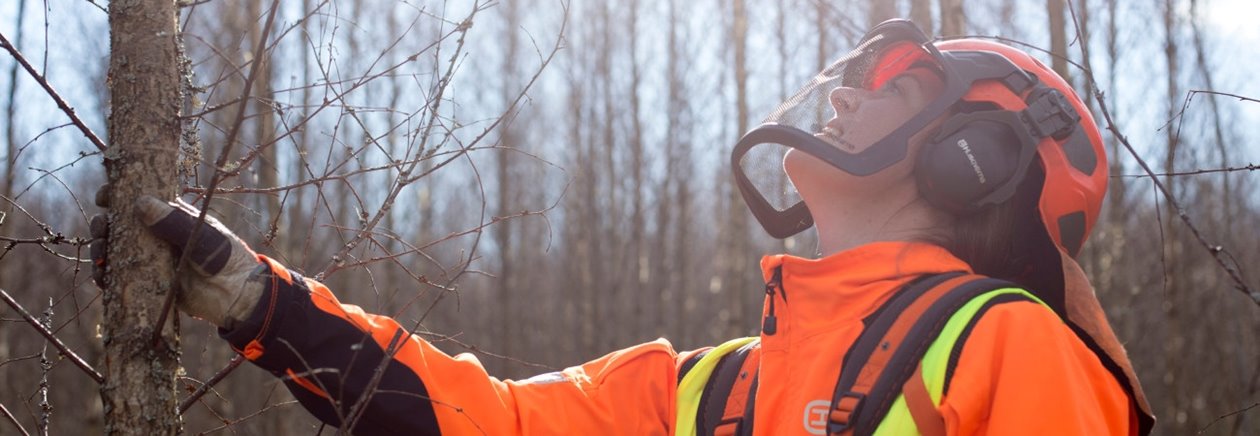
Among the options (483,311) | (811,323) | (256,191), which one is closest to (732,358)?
(811,323)

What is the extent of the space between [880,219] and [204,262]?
1383mm

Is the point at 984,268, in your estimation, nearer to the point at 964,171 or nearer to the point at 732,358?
the point at 964,171

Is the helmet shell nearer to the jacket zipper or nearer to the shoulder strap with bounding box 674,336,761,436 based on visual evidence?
the jacket zipper

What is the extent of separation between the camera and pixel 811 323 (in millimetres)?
2059

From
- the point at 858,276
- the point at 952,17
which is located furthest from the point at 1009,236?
the point at 952,17

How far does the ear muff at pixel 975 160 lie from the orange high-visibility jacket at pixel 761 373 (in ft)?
0.42

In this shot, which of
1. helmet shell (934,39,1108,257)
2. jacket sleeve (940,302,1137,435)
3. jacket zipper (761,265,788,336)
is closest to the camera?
jacket sleeve (940,302,1137,435)

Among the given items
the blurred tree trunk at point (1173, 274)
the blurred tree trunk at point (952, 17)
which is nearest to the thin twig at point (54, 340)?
the blurred tree trunk at point (952, 17)

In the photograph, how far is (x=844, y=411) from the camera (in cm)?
181

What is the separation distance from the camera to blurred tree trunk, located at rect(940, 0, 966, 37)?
4.43 meters

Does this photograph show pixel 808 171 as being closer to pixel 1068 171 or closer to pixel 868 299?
pixel 868 299

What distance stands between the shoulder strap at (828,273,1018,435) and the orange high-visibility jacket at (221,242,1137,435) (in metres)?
0.07

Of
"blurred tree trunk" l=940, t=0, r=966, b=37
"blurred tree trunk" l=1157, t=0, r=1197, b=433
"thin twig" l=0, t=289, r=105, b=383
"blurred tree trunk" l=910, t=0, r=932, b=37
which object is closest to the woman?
"thin twig" l=0, t=289, r=105, b=383

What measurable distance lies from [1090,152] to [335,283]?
38.3ft
